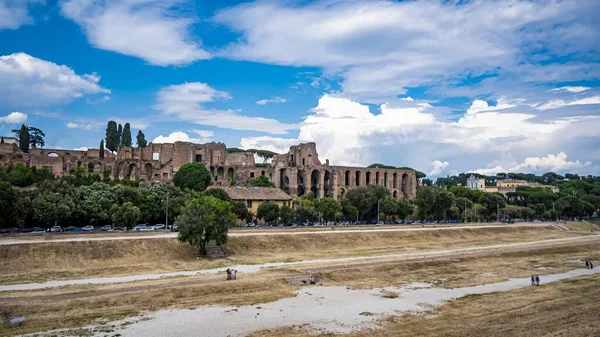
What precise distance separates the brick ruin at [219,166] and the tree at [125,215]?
30.9m

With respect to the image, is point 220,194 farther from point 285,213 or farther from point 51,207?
point 51,207

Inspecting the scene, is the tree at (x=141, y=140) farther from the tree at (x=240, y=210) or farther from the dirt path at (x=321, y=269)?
the dirt path at (x=321, y=269)

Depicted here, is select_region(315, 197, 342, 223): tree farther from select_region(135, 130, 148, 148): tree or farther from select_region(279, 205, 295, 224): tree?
select_region(135, 130, 148, 148): tree

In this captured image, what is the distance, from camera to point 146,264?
37.1m

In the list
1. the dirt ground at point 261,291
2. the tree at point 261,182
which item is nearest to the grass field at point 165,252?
the dirt ground at point 261,291

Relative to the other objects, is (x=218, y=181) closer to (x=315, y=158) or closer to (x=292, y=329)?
(x=315, y=158)

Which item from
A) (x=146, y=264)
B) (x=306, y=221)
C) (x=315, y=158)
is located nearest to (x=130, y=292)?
(x=146, y=264)

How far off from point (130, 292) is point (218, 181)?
61.5m

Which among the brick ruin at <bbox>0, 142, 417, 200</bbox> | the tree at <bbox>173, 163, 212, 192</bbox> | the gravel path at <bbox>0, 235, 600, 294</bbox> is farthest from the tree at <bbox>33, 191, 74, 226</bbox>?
the brick ruin at <bbox>0, 142, 417, 200</bbox>

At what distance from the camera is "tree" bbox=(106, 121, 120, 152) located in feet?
318

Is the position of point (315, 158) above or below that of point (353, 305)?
above

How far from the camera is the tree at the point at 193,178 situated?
254 ft

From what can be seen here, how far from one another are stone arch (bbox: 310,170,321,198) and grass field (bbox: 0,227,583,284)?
131ft

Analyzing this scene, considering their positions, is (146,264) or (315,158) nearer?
(146,264)
